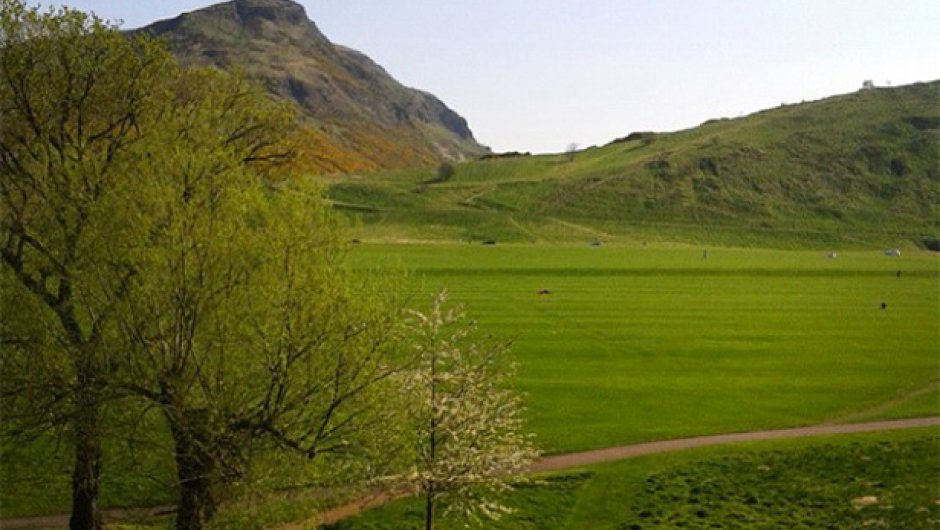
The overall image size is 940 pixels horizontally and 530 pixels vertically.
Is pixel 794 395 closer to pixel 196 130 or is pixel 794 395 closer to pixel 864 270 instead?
pixel 196 130

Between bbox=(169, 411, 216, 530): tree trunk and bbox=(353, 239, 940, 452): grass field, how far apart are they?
32.1ft

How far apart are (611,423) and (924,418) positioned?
63.0 ft

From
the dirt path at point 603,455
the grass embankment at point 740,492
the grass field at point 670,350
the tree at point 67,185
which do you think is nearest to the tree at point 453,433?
the grass embankment at point 740,492

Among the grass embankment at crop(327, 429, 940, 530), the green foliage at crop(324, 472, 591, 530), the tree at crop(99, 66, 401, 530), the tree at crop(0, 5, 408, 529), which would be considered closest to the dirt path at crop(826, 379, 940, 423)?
the grass embankment at crop(327, 429, 940, 530)

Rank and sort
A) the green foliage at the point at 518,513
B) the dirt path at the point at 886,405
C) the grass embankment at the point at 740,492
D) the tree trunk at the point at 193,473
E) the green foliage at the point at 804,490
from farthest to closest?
the dirt path at the point at 886,405
the green foliage at the point at 518,513
the grass embankment at the point at 740,492
the green foliage at the point at 804,490
the tree trunk at the point at 193,473

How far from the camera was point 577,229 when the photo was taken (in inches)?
7564

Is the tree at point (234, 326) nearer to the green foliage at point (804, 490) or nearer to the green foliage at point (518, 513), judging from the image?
the green foliage at point (518, 513)

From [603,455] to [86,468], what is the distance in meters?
25.7

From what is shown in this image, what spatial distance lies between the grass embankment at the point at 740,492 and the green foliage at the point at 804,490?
4cm

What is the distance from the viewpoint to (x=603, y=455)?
4297 cm

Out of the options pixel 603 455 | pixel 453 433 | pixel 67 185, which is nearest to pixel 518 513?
pixel 453 433

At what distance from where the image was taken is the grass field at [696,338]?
5053cm

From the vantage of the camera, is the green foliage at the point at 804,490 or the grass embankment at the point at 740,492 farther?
the grass embankment at the point at 740,492

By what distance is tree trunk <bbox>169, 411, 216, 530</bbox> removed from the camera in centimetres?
2405
